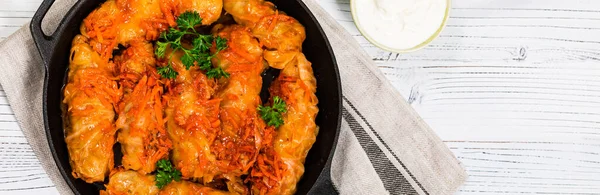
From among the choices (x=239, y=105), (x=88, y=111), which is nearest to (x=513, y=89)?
(x=239, y=105)

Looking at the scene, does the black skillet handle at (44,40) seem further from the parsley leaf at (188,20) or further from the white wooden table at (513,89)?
the white wooden table at (513,89)

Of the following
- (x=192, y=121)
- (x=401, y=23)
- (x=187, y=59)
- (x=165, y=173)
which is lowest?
(x=165, y=173)

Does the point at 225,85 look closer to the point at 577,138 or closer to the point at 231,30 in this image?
the point at 231,30

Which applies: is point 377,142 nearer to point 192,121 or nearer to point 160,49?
point 192,121

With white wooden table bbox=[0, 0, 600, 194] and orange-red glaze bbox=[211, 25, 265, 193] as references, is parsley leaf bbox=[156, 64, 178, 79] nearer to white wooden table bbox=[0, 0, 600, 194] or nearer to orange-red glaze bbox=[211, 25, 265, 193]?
orange-red glaze bbox=[211, 25, 265, 193]

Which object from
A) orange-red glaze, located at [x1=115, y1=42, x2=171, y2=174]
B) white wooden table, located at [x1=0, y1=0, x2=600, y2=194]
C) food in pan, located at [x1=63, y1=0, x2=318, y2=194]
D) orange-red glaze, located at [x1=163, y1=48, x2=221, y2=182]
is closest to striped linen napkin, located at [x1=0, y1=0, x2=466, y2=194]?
white wooden table, located at [x1=0, y1=0, x2=600, y2=194]

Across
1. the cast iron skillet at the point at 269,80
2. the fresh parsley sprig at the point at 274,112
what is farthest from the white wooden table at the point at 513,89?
the fresh parsley sprig at the point at 274,112

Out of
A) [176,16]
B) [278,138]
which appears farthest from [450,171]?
[176,16]
